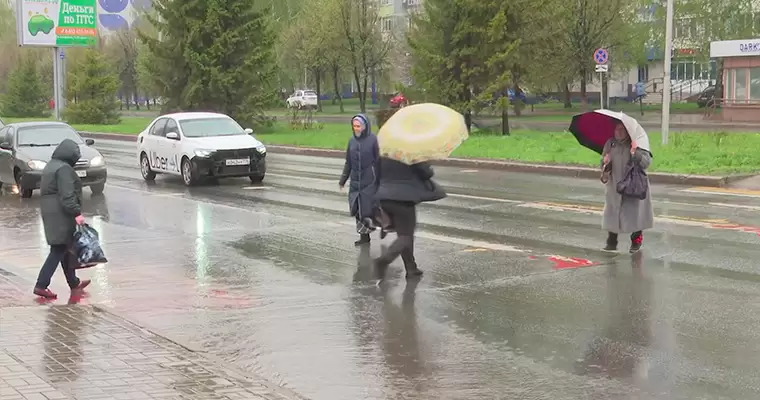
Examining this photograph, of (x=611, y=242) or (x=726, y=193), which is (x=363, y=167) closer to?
(x=611, y=242)

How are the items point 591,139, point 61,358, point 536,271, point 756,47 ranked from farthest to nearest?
1. point 756,47
2. point 591,139
3. point 536,271
4. point 61,358

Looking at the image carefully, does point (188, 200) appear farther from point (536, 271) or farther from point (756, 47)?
point (756, 47)

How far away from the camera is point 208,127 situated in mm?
21516

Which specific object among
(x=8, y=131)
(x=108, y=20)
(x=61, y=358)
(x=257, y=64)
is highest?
(x=108, y=20)

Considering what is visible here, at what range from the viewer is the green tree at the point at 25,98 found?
67938 mm

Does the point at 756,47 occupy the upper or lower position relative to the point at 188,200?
upper

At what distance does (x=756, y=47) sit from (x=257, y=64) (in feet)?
71.0

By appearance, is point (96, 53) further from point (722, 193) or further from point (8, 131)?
point (722, 193)

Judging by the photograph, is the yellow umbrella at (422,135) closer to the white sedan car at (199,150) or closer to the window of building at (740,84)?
the white sedan car at (199,150)

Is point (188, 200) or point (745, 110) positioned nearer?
point (188, 200)

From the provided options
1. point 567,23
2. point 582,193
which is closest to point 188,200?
point 582,193

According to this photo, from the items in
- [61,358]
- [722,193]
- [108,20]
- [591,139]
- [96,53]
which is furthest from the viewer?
[108,20]

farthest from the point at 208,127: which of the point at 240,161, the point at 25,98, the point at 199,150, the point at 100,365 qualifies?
the point at 25,98

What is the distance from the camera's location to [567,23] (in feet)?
145
